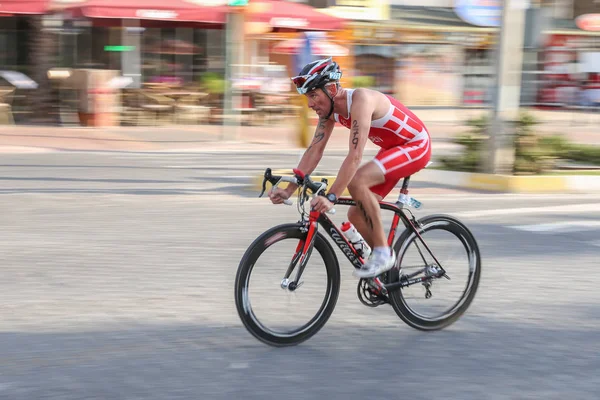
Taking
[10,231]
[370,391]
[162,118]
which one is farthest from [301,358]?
[162,118]

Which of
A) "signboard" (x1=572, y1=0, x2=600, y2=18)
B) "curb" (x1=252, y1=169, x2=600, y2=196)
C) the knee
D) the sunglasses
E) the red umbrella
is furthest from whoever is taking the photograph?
"signboard" (x1=572, y1=0, x2=600, y2=18)

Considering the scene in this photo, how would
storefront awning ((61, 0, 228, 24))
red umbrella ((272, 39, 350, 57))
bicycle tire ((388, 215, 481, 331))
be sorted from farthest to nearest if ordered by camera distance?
storefront awning ((61, 0, 228, 24))
red umbrella ((272, 39, 350, 57))
bicycle tire ((388, 215, 481, 331))

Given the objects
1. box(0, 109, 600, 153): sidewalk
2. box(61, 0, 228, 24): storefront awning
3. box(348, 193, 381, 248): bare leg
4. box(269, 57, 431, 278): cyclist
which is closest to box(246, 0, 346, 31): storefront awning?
box(61, 0, 228, 24): storefront awning

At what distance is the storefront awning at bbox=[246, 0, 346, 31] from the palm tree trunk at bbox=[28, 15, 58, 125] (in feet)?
15.5

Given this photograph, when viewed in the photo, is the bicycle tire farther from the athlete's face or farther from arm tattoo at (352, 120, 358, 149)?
the athlete's face

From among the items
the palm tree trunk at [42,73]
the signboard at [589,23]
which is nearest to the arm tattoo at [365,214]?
the palm tree trunk at [42,73]

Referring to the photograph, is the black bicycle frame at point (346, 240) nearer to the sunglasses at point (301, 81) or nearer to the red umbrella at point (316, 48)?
the sunglasses at point (301, 81)

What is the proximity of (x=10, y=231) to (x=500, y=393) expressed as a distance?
18.6 ft

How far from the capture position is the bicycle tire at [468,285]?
5.32 metres

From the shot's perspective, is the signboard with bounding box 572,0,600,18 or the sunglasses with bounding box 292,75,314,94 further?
the signboard with bounding box 572,0,600,18

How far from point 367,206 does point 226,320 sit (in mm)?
1188

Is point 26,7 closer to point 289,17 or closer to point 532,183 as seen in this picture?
point 289,17

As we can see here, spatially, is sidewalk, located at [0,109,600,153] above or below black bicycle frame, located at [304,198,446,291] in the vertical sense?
below

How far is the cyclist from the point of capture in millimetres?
4852
